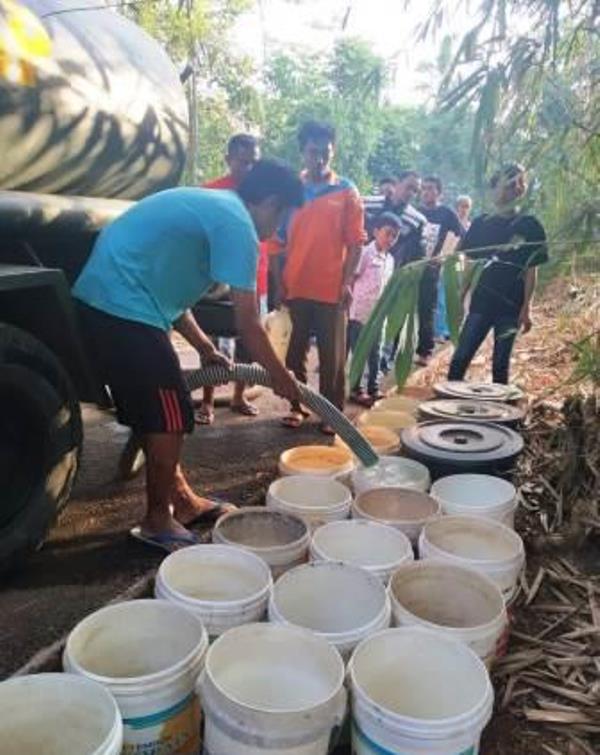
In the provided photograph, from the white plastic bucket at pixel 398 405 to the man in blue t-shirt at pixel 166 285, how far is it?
1759 millimetres

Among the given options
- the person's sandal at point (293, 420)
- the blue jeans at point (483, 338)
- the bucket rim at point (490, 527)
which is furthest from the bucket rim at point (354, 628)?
the blue jeans at point (483, 338)

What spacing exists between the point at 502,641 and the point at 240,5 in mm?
7507

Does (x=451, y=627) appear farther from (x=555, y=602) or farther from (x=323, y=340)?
(x=323, y=340)

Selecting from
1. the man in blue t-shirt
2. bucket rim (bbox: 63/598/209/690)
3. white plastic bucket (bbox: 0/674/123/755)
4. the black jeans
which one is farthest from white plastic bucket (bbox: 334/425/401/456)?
white plastic bucket (bbox: 0/674/123/755)

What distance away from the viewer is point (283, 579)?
2.22 m

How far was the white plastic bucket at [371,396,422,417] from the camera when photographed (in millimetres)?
4598

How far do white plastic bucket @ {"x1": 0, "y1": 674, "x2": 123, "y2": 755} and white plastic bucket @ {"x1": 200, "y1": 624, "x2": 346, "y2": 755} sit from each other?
0.26 meters

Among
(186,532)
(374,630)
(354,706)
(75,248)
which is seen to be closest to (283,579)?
(374,630)

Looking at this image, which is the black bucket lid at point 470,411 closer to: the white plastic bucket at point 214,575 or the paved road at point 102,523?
the paved road at point 102,523

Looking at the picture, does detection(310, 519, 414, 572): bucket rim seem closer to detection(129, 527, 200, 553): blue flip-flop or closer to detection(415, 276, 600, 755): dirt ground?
detection(415, 276, 600, 755): dirt ground

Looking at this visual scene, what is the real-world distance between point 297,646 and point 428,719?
374 mm

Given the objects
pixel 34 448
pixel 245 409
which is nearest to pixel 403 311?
pixel 34 448

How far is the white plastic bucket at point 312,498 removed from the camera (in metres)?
2.81

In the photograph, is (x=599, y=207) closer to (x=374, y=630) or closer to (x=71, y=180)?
(x=374, y=630)
